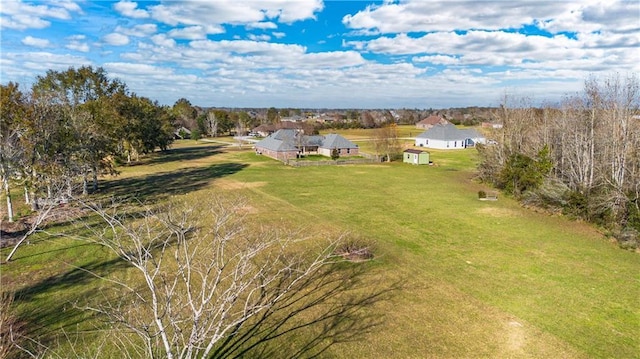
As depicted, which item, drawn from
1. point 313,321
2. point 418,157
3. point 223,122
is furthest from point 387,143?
point 223,122

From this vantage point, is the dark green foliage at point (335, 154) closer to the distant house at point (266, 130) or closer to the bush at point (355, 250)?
the bush at point (355, 250)

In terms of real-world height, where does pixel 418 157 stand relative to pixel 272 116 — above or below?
below

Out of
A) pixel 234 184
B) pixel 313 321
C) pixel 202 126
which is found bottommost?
pixel 313 321

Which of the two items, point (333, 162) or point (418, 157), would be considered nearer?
point (418, 157)

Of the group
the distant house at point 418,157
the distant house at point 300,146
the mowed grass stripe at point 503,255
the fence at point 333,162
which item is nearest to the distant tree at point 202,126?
the distant house at point 300,146

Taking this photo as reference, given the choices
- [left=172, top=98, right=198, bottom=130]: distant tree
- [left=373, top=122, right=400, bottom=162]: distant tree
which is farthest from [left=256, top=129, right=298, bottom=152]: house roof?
[left=172, top=98, right=198, bottom=130]: distant tree

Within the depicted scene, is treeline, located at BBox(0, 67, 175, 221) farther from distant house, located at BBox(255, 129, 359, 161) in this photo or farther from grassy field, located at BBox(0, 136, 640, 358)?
distant house, located at BBox(255, 129, 359, 161)

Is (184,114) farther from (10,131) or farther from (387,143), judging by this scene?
(10,131)
